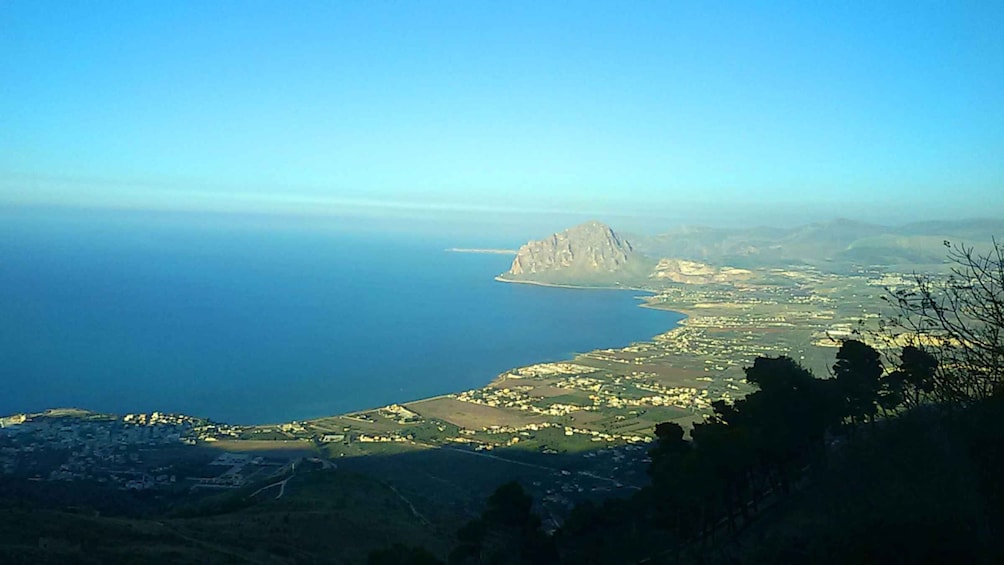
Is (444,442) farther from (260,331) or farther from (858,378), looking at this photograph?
(260,331)

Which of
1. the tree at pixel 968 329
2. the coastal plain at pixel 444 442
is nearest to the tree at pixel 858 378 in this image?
the coastal plain at pixel 444 442

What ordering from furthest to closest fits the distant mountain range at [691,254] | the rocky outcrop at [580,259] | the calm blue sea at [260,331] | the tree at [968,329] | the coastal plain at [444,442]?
the rocky outcrop at [580,259]
the distant mountain range at [691,254]
the calm blue sea at [260,331]
the coastal plain at [444,442]
the tree at [968,329]

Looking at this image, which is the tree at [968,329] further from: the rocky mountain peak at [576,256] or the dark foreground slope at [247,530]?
the rocky mountain peak at [576,256]

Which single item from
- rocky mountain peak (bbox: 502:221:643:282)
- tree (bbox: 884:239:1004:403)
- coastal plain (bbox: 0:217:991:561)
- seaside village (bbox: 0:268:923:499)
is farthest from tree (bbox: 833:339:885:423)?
rocky mountain peak (bbox: 502:221:643:282)

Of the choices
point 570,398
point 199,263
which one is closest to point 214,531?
point 570,398

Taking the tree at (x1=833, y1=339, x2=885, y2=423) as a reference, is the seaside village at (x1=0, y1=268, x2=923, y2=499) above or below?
below

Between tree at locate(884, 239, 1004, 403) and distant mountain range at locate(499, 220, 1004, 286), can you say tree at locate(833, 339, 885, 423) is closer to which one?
tree at locate(884, 239, 1004, 403)

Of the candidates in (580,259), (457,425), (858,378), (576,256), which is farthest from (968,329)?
(576,256)
